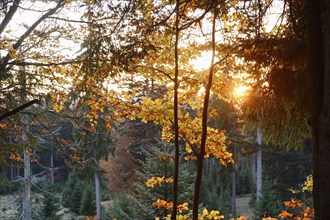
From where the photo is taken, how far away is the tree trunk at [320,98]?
8.18 feet

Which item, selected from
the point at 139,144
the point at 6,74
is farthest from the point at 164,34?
the point at 139,144

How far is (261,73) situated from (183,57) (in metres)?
0.95

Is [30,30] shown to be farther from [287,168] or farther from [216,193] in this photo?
[287,168]

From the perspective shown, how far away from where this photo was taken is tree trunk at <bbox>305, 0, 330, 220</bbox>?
2492 millimetres

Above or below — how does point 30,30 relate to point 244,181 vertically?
above

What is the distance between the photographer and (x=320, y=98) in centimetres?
273

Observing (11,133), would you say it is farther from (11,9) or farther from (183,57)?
(183,57)

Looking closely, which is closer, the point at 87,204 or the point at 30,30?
the point at 30,30

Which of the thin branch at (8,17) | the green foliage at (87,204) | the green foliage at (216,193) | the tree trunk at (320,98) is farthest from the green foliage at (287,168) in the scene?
the tree trunk at (320,98)

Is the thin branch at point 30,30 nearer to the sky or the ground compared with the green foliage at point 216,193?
nearer to the sky

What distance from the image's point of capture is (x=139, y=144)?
2014cm

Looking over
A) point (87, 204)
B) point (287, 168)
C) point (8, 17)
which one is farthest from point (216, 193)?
point (8, 17)

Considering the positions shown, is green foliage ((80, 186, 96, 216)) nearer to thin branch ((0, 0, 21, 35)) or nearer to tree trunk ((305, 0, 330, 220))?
thin branch ((0, 0, 21, 35))

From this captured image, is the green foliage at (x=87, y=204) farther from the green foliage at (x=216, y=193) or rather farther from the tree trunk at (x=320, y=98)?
the tree trunk at (x=320, y=98)
